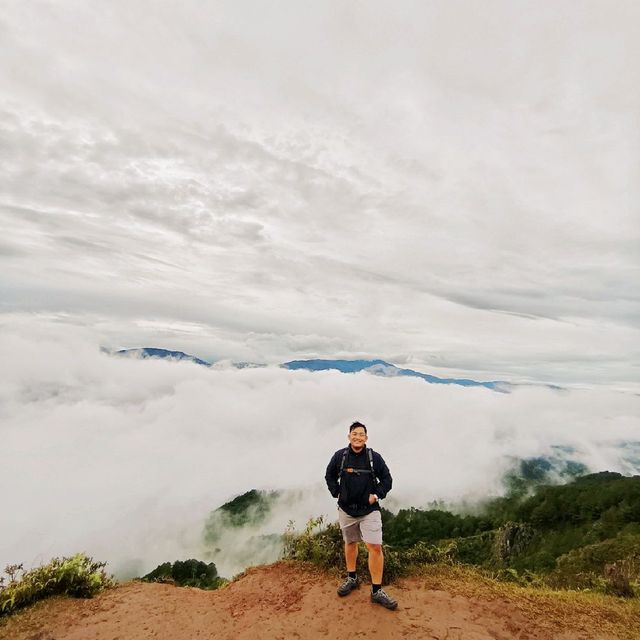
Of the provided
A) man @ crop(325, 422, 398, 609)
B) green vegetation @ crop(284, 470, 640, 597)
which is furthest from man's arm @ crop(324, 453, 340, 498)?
green vegetation @ crop(284, 470, 640, 597)

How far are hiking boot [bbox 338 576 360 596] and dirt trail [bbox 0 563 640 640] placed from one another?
0.36ft

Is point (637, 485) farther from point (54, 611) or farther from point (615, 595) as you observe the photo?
point (54, 611)

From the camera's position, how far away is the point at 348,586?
7852 millimetres

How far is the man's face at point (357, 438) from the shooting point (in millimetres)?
7495

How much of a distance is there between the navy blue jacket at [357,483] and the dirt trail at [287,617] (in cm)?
172

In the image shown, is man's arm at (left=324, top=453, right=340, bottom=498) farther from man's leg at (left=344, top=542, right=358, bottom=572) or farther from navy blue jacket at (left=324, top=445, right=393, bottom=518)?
man's leg at (left=344, top=542, right=358, bottom=572)

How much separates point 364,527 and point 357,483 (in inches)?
32.2

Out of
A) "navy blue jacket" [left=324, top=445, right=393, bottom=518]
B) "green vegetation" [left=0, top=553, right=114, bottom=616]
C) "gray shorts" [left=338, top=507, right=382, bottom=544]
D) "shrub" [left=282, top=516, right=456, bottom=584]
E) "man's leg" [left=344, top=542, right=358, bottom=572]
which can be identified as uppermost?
"navy blue jacket" [left=324, top=445, right=393, bottom=518]

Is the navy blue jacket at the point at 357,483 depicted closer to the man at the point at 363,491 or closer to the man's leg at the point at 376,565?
the man at the point at 363,491

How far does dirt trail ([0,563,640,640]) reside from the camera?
22.2 ft

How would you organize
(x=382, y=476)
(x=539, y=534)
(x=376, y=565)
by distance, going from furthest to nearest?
1. (x=539, y=534)
2. (x=382, y=476)
3. (x=376, y=565)

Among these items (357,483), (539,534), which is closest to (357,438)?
(357,483)

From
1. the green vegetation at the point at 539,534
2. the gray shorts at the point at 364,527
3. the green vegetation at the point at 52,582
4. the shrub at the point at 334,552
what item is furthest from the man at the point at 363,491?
the green vegetation at the point at 52,582

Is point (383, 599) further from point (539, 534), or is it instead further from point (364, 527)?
point (539, 534)
